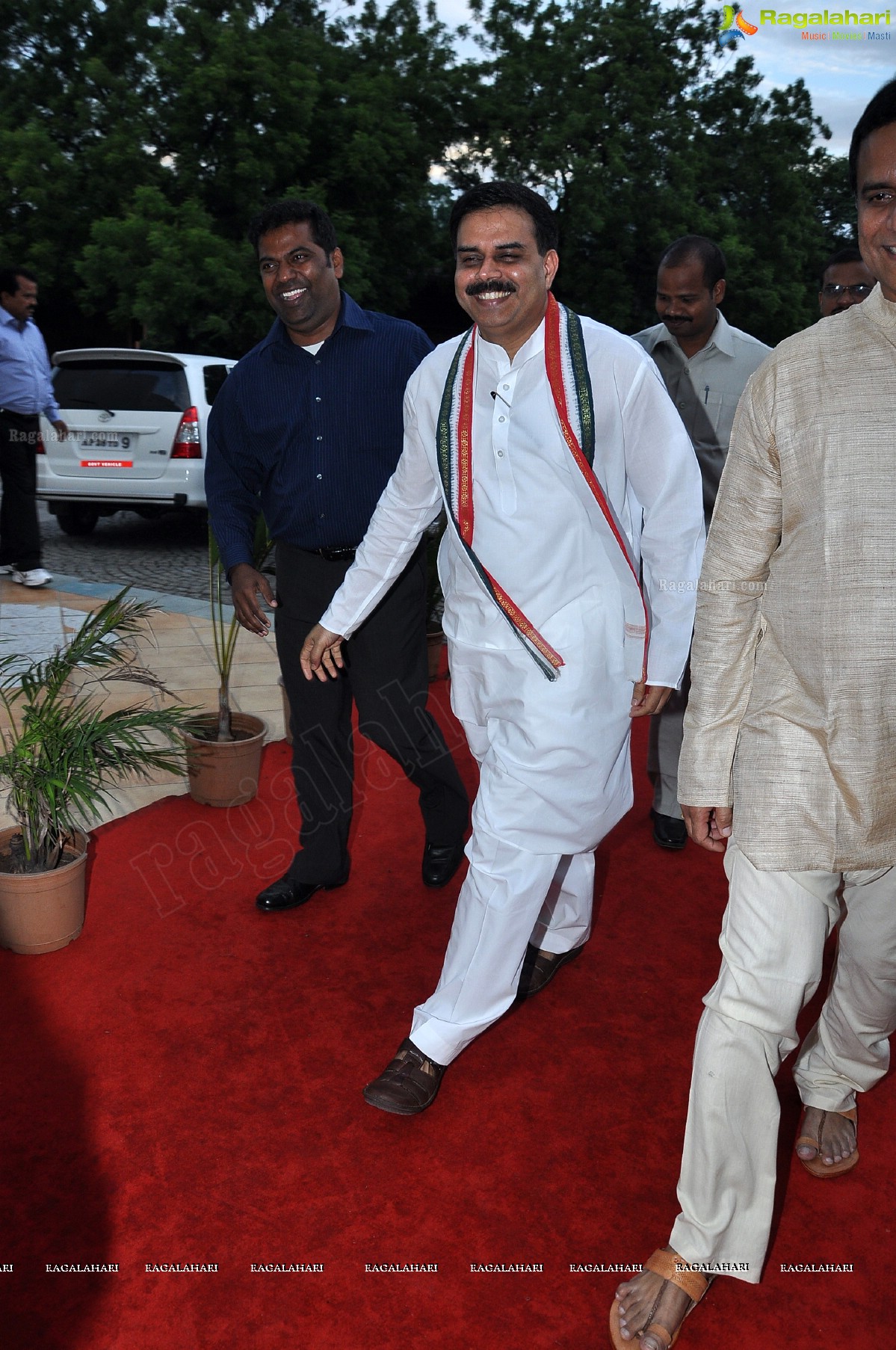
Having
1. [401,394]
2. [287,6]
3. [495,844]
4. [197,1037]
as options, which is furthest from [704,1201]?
[287,6]

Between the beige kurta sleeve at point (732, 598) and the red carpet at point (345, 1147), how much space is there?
0.96m

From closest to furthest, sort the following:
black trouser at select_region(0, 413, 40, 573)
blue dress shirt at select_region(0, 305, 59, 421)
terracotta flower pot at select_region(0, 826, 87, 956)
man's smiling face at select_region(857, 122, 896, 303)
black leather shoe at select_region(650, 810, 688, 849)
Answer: man's smiling face at select_region(857, 122, 896, 303)
terracotta flower pot at select_region(0, 826, 87, 956)
black leather shoe at select_region(650, 810, 688, 849)
blue dress shirt at select_region(0, 305, 59, 421)
black trouser at select_region(0, 413, 40, 573)

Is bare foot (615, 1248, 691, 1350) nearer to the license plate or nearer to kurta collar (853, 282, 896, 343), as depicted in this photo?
kurta collar (853, 282, 896, 343)

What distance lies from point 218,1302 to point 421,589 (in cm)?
195

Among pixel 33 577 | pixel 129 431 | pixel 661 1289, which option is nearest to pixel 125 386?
pixel 129 431

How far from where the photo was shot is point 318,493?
3275 mm

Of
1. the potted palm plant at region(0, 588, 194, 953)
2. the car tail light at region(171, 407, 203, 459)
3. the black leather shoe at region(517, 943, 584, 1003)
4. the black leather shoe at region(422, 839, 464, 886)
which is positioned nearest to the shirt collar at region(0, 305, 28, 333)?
the car tail light at region(171, 407, 203, 459)

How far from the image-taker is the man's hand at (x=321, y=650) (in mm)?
2992

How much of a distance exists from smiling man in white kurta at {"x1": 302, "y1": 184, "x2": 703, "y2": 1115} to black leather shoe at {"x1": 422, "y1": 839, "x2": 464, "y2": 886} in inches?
39.4

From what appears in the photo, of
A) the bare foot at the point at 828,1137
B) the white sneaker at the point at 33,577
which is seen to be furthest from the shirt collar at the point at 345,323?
the white sneaker at the point at 33,577

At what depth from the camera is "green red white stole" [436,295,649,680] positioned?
97.1 inches

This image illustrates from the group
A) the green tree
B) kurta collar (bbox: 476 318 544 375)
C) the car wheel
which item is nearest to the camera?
kurta collar (bbox: 476 318 544 375)

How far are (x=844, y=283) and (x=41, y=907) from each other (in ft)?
11.3

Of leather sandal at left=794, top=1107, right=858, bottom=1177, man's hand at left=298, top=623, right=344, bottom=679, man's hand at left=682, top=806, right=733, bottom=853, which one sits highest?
man's hand at left=298, top=623, right=344, bottom=679
